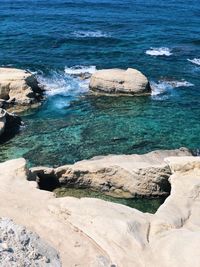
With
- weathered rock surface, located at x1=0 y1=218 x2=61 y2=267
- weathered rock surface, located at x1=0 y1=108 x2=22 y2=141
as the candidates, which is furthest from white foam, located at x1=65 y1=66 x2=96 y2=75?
weathered rock surface, located at x1=0 y1=218 x2=61 y2=267

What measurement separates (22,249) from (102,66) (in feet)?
104

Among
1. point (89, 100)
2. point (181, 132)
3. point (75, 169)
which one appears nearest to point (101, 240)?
point (75, 169)

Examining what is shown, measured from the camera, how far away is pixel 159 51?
5081 cm

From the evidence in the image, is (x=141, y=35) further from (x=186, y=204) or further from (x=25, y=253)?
(x=25, y=253)

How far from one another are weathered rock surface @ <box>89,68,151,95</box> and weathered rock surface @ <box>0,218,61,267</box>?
24.0 metres

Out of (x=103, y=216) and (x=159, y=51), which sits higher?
(x=103, y=216)

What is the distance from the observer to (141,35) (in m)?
56.2

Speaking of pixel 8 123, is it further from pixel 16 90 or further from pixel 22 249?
pixel 22 249

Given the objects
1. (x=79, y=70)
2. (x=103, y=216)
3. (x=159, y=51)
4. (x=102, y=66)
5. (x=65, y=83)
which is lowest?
(x=65, y=83)

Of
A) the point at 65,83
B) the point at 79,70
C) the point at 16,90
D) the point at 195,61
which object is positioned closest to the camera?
the point at 16,90

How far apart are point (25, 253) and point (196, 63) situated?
35.2 m

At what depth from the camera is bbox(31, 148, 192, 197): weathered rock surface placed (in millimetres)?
25469

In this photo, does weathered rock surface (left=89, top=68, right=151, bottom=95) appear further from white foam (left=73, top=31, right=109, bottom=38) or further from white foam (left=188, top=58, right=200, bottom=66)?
white foam (left=73, top=31, right=109, bottom=38)

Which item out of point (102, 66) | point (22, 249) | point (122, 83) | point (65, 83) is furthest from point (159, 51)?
point (22, 249)
